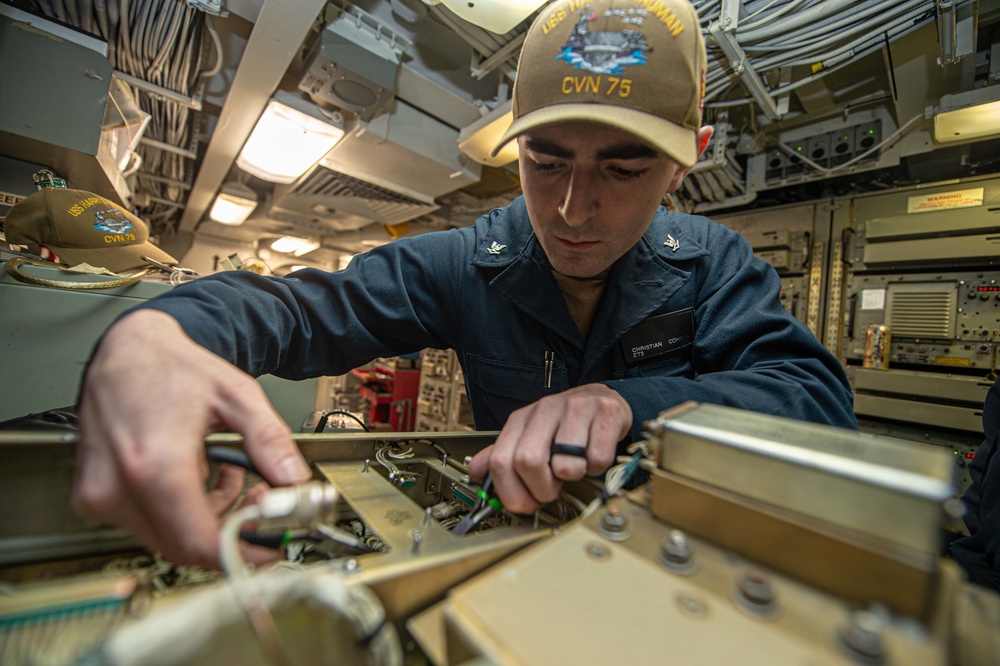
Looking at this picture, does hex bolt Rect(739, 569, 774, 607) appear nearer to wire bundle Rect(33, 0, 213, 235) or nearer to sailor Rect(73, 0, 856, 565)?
sailor Rect(73, 0, 856, 565)

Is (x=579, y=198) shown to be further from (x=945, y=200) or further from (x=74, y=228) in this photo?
(x=945, y=200)

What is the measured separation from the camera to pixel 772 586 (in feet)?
1.13

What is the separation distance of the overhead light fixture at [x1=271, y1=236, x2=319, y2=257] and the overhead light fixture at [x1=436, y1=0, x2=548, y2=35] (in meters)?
3.83

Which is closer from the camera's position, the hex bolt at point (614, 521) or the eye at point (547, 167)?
the hex bolt at point (614, 521)

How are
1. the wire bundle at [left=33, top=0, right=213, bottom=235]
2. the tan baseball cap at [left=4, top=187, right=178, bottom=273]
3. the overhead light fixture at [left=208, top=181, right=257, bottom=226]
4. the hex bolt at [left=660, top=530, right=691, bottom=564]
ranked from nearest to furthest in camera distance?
the hex bolt at [left=660, top=530, right=691, bottom=564] < the tan baseball cap at [left=4, top=187, right=178, bottom=273] < the wire bundle at [left=33, top=0, right=213, bottom=235] < the overhead light fixture at [left=208, top=181, right=257, bottom=226]

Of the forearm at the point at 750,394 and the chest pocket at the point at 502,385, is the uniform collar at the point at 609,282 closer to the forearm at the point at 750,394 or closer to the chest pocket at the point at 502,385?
the chest pocket at the point at 502,385

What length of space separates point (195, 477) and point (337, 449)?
1.03 ft

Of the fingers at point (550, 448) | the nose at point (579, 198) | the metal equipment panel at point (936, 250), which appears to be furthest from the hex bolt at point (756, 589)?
the metal equipment panel at point (936, 250)

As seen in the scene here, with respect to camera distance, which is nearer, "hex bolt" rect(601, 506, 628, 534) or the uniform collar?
"hex bolt" rect(601, 506, 628, 534)

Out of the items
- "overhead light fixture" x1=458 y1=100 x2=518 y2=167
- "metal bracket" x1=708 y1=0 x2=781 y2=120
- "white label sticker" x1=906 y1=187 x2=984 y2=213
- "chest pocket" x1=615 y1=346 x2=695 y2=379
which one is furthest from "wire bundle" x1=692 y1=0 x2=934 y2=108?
"chest pocket" x1=615 y1=346 x2=695 y2=379

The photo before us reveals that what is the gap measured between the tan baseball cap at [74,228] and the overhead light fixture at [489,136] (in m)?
1.52

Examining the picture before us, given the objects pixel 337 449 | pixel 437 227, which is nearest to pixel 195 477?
pixel 337 449

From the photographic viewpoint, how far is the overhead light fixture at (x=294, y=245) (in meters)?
4.64

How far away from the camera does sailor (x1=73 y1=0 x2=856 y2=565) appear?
446mm
